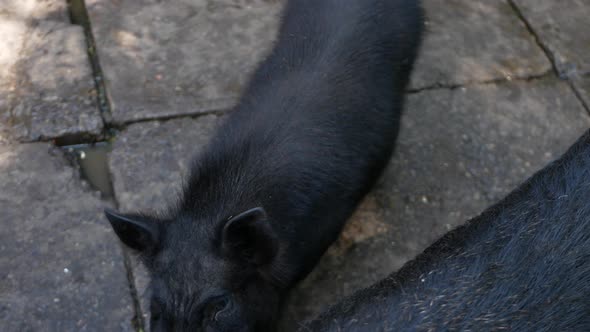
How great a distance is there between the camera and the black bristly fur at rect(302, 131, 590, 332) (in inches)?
76.7

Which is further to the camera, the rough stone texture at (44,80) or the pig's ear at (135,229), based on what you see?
the rough stone texture at (44,80)

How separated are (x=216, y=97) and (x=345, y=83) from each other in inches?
42.7

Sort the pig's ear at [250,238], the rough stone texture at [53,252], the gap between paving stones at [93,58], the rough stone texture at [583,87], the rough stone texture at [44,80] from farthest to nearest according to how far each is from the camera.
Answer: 1. the rough stone texture at [583,87]
2. the gap between paving stones at [93,58]
3. the rough stone texture at [44,80]
4. the rough stone texture at [53,252]
5. the pig's ear at [250,238]

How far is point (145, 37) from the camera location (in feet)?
15.1

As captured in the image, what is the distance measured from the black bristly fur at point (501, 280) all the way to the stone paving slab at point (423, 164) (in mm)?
1243

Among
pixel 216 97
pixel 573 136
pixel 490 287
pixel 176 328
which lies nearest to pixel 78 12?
pixel 216 97

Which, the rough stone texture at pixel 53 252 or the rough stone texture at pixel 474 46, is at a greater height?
the rough stone texture at pixel 474 46

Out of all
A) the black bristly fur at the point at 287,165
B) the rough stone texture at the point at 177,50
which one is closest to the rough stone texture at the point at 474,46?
the black bristly fur at the point at 287,165

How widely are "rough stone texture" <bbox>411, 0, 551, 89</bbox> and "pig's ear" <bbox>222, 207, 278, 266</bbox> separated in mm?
2029

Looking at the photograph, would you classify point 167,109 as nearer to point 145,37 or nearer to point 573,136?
point 145,37

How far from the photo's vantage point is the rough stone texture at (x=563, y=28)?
4.60m

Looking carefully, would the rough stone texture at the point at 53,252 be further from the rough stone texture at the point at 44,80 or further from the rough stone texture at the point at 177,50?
the rough stone texture at the point at 177,50

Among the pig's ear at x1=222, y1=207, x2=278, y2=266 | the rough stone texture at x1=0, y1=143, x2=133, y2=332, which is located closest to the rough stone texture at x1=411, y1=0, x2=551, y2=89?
the pig's ear at x1=222, y1=207, x2=278, y2=266

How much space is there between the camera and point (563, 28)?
15.8 ft
